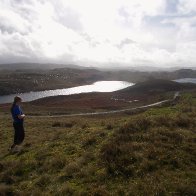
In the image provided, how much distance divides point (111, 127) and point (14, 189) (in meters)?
8.96

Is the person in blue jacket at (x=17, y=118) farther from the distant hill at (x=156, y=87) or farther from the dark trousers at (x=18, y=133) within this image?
the distant hill at (x=156, y=87)

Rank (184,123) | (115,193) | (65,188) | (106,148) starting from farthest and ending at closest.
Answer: (184,123), (106,148), (65,188), (115,193)

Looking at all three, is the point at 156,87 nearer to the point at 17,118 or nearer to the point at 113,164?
the point at 17,118

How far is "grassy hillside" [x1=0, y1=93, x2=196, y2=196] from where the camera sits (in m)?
9.98

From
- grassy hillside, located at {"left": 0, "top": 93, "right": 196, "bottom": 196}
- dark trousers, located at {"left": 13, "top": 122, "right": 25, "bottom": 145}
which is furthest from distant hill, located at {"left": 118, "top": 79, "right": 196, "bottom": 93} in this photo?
grassy hillside, located at {"left": 0, "top": 93, "right": 196, "bottom": 196}

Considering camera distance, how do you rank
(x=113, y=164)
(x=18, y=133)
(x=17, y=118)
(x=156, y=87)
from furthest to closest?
(x=156, y=87) → (x=18, y=133) → (x=17, y=118) → (x=113, y=164)

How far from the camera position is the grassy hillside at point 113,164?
9984 millimetres

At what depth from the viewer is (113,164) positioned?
11.6m

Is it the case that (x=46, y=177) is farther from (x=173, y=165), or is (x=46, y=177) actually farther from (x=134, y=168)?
(x=173, y=165)

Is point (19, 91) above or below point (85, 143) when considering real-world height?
below

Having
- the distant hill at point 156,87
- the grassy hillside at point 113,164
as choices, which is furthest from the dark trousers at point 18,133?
the distant hill at point 156,87

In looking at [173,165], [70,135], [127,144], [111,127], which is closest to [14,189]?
[127,144]

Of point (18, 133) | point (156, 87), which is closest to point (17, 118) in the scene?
point (18, 133)

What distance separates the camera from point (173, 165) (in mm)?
11344
